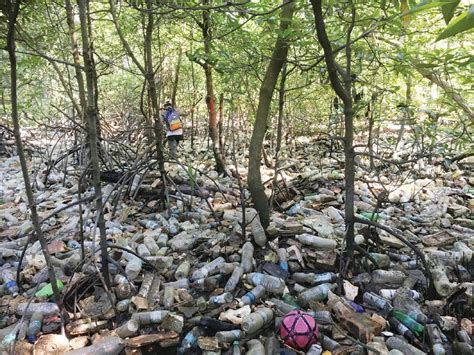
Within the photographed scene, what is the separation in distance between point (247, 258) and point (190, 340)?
886 millimetres

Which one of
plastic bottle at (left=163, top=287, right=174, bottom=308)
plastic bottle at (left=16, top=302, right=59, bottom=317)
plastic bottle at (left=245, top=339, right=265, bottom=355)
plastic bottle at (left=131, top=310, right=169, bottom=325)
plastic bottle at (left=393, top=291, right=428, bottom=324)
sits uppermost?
plastic bottle at (left=16, top=302, right=59, bottom=317)

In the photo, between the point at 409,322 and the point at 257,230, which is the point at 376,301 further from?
the point at 257,230

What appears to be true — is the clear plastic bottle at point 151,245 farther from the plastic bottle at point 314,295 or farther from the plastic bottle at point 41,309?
the plastic bottle at point 314,295

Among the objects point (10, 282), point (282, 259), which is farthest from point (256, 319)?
point (10, 282)

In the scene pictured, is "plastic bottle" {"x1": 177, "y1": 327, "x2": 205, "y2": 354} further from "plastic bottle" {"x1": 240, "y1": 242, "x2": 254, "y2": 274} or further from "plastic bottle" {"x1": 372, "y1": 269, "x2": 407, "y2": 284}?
"plastic bottle" {"x1": 372, "y1": 269, "x2": 407, "y2": 284}

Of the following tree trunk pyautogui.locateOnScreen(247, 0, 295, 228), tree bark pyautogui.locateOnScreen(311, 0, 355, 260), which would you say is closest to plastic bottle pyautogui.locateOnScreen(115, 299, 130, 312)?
tree trunk pyautogui.locateOnScreen(247, 0, 295, 228)

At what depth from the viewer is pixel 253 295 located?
8.71 ft

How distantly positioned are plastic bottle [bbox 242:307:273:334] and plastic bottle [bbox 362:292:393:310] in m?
0.73

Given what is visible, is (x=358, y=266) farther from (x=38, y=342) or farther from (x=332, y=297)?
(x=38, y=342)

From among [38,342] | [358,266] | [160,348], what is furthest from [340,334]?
[38,342]

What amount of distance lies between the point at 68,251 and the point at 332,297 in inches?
90.9

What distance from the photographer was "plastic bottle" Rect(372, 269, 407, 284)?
2.89m

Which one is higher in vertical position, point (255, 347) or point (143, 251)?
point (143, 251)

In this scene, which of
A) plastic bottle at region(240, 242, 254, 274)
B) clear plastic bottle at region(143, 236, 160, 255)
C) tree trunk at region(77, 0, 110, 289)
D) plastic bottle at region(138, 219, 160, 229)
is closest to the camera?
tree trunk at region(77, 0, 110, 289)
